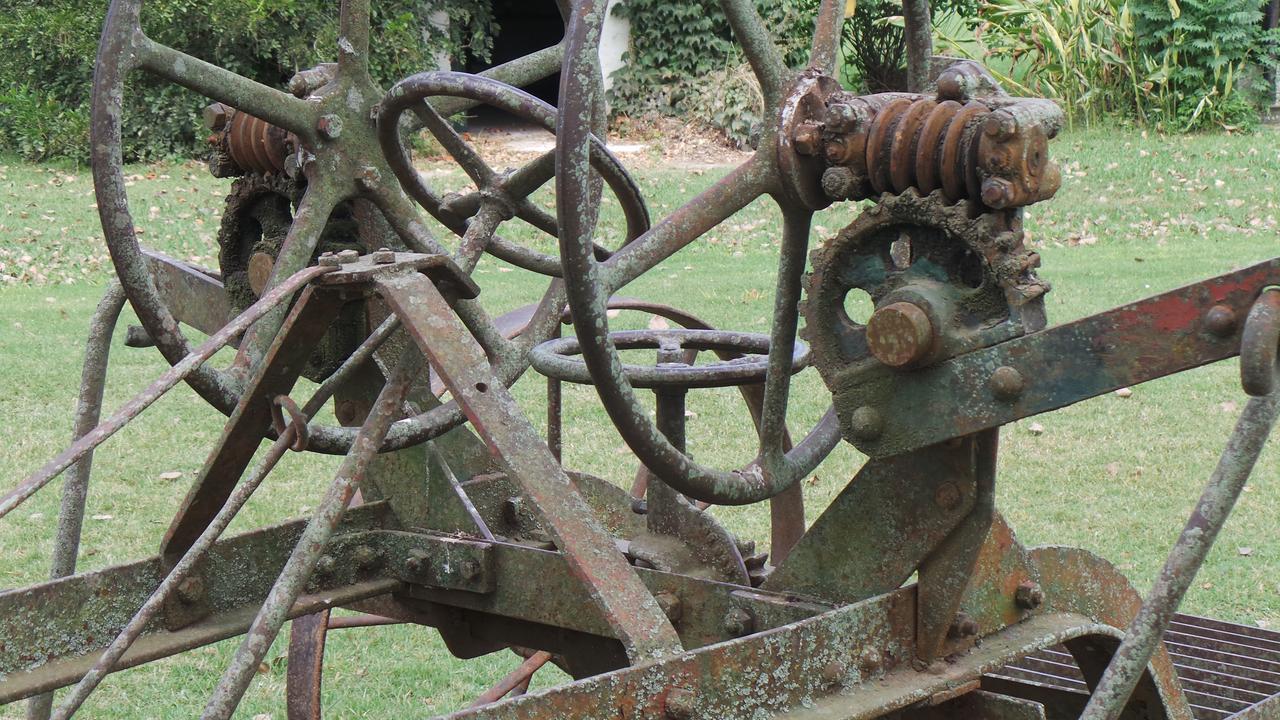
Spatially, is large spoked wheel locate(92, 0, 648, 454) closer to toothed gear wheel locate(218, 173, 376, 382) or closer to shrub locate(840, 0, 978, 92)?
toothed gear wheel locate(218, 173, 376, 382)

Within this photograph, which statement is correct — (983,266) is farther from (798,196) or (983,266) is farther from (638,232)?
(638,232)

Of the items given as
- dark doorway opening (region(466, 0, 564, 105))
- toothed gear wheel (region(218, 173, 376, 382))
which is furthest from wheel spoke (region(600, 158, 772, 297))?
dark doorway opening (region(466, 0, 564, 105))

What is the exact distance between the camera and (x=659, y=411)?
270 centimetres

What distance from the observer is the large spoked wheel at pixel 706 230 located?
1.91 metres

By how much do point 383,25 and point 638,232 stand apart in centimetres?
968

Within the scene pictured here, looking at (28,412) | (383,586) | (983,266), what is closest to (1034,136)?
(983,266)

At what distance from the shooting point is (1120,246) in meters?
9.41

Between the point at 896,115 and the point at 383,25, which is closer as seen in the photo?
the point at 896,115

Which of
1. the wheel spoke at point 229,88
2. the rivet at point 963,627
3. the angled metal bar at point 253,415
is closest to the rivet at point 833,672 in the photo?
the rivet at point 963,627

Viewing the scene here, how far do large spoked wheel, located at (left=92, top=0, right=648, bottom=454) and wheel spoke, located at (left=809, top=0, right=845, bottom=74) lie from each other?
0.41 m

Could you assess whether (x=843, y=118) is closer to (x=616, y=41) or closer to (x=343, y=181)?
(x=343, y=181)

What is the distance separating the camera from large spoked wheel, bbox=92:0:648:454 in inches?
94.5

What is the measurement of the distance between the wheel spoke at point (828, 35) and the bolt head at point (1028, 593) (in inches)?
33.2

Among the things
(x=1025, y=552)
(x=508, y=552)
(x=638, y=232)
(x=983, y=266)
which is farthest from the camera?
(x=638, y=232)
